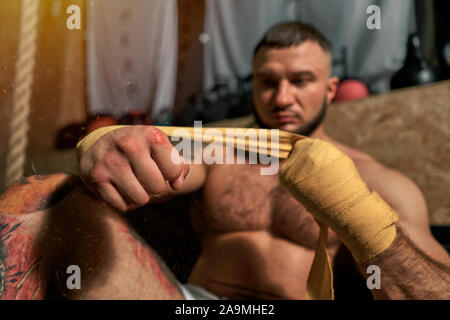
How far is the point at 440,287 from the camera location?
1.82 ft

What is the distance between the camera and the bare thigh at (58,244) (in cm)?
40

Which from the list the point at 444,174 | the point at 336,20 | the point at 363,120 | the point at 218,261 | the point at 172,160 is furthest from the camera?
the point at 336,20

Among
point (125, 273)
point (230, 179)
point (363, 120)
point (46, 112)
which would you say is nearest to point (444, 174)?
point (363, 120)

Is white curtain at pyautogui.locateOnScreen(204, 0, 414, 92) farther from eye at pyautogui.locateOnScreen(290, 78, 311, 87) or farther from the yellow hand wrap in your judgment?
the yellow hand wrap

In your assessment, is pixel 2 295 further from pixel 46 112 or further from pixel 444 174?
pixel 444 174

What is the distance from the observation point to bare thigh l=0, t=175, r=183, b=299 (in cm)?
40

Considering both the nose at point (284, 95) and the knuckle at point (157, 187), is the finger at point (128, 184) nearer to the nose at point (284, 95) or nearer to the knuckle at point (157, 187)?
the knuckle at point (157, 187)

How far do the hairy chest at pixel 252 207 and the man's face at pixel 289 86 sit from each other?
18 cm

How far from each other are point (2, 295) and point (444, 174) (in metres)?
1.17

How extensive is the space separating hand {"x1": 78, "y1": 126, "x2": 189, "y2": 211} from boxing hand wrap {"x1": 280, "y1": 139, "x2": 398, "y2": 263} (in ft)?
0.76

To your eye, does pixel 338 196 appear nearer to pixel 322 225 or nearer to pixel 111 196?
pixel 322 225

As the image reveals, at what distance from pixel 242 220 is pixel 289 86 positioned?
381 millimetres

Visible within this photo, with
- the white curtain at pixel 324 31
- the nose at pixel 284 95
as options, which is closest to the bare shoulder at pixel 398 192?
the nose at pixel 284 95

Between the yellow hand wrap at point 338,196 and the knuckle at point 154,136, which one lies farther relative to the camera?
the yellow hand wrap at point 338,196
